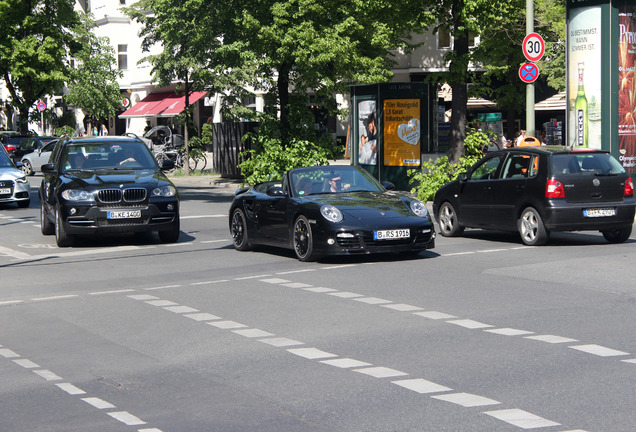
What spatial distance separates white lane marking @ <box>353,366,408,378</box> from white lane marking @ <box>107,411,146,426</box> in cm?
178

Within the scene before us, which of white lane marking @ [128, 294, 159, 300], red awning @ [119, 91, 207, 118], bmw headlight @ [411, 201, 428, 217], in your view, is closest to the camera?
white lane marking @ [128, 294, 159, 300]

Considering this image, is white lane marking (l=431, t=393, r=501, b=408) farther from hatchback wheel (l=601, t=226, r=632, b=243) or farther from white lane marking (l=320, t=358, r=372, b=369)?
hatchback wheel (l=601, t=226, r=632, b=243)

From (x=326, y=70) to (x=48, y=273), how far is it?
716 inches

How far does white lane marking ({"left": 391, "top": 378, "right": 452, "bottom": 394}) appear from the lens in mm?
6778

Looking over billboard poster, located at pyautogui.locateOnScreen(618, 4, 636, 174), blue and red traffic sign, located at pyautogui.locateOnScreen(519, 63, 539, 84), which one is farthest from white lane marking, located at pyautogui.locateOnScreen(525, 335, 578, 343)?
blue and red traffic sign, located at pyautogui.locateOnScreen(519, 63, 539, 84)

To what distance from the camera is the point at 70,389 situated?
7.12 metres

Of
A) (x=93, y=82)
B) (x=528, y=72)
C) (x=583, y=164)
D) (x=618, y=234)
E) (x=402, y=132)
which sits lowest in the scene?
(x=618, y=234)

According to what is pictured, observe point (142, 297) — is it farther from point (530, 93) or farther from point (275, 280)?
point (530, 93)

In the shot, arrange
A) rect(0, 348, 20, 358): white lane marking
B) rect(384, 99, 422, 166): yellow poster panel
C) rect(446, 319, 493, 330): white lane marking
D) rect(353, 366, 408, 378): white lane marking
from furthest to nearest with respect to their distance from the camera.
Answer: rect(384, 99, 422, 166): yellow poster panel → rect(446, 319, 493, 330): white lane marking → rect(0, 348, 20, 358): white lane marking → rect(353, 366, 408, 378): white lane marking

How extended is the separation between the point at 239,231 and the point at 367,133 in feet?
45.2

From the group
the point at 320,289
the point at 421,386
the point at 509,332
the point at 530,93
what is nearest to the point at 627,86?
the point at 530,93

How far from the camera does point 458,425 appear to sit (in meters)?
5.88

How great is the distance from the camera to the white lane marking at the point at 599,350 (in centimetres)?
784

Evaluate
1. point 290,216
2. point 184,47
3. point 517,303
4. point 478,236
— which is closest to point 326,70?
point 184,47
